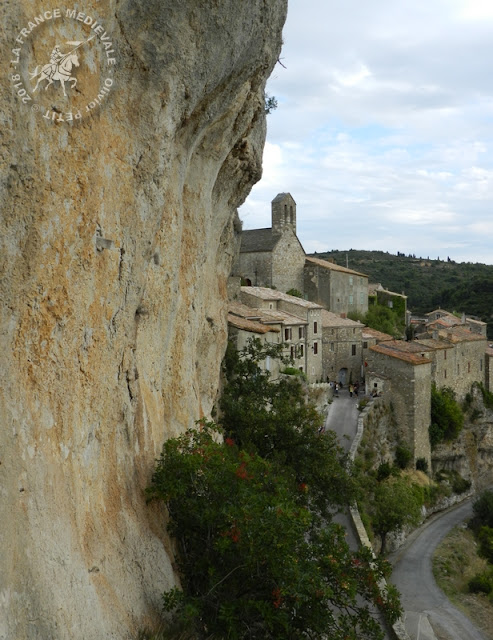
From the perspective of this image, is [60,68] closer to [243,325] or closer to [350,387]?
[243,325]

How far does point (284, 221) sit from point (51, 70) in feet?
131

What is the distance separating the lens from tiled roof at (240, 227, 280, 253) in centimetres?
4547

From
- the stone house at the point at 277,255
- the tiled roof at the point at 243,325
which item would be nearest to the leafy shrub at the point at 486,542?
the tiled roof at the point at 243,325

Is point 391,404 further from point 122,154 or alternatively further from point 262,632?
point 122,154

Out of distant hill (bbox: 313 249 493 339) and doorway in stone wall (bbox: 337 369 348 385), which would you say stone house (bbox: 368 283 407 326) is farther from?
doorway in stone wall (bbox: 337 369 348 385)

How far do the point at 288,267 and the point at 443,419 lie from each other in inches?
658

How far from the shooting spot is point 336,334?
37719 mm

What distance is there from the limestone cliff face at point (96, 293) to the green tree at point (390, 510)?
15829 mm

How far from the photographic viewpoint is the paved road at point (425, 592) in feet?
66.0

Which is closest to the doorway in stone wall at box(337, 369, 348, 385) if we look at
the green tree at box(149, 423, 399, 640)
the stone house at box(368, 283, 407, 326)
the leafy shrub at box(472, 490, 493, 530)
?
the leafy shrub at box(472, 490, 493, 530)

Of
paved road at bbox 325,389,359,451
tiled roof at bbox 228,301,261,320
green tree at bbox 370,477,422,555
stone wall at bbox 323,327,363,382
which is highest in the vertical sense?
tiled roof at bbox 228,301,261,320

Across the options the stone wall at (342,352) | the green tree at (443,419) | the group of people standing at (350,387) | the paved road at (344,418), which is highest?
the stone wall at (342,352)

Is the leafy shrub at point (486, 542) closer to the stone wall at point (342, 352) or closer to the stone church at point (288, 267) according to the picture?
the stone wall at point (342, 352)

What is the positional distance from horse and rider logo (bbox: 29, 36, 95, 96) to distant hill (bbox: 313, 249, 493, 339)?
5338 cm
